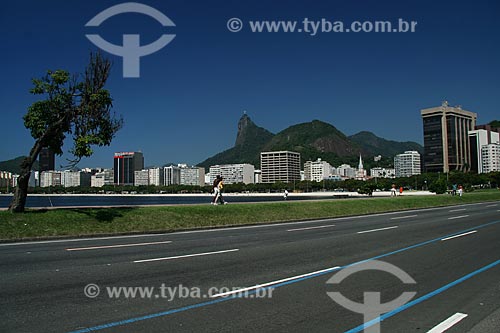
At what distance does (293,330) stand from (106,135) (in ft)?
54.4

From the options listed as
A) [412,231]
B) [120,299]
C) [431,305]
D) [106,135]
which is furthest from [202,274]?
[106,135]

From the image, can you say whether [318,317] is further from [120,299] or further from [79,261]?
[79,261]

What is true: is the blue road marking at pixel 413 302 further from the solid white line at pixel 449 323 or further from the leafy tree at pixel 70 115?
the leafy tree at pixel 70 115

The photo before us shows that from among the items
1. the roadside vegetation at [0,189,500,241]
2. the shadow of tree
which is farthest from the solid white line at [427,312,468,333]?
the shadow of tree

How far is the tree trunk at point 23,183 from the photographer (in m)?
17.3

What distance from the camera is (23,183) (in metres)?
17.7

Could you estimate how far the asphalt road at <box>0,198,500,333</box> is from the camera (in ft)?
18.5

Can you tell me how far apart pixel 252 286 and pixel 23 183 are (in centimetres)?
1439

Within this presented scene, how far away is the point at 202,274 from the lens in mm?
8547

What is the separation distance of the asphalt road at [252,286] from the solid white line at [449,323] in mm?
15

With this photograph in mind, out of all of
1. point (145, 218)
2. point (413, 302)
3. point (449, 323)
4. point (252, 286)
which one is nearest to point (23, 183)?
point (145, 218)
